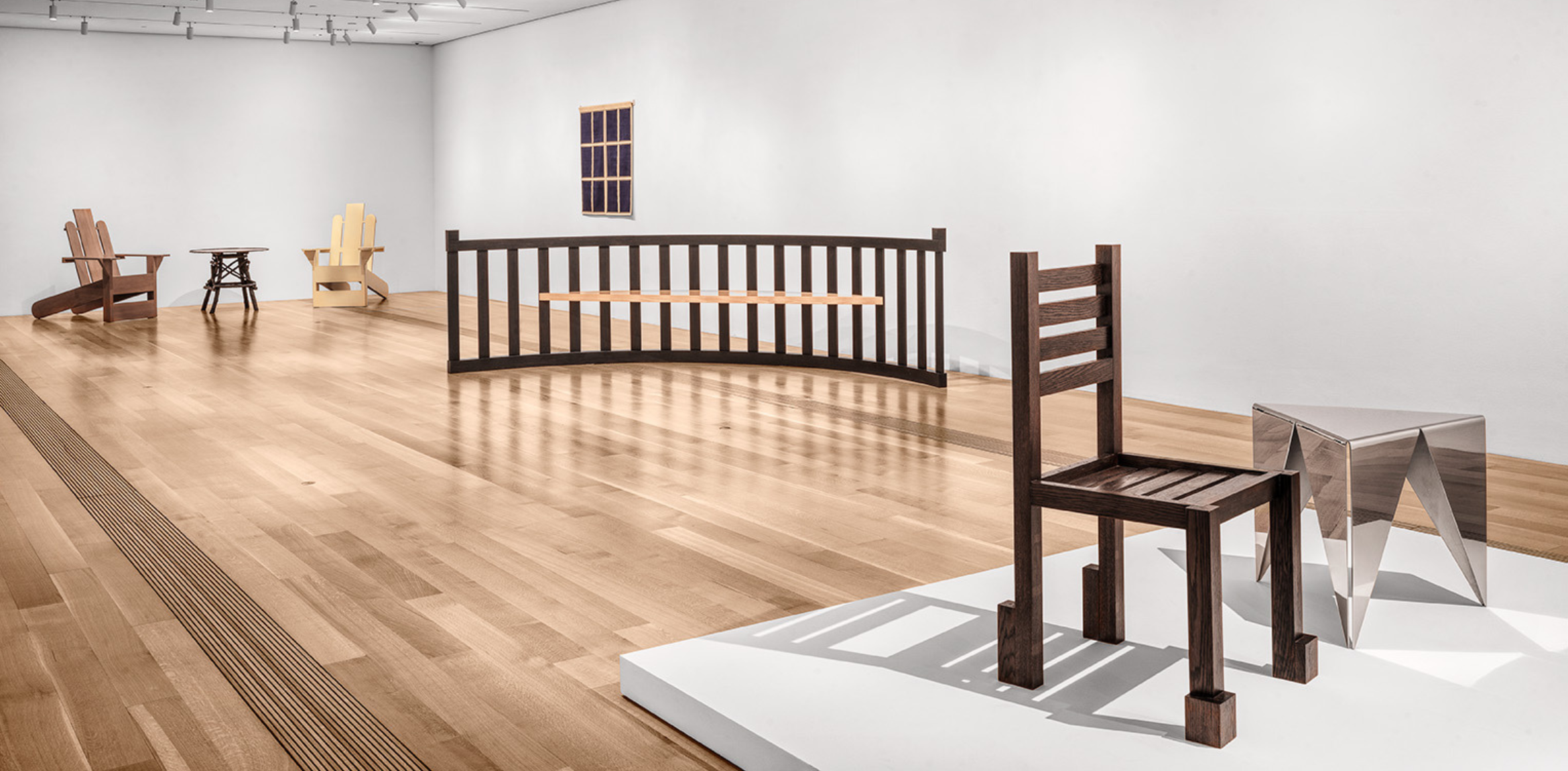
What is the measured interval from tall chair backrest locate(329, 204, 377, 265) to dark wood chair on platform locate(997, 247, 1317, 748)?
1098cm

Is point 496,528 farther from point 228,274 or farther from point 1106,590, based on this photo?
point 228,274

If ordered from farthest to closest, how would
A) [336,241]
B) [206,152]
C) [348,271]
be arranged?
[336,241]
[206,152]
[348,271]

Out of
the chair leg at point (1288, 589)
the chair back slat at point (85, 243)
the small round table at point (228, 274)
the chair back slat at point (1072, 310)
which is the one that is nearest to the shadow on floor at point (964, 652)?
the chair leg at point (1288, 589)

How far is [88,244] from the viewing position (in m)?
11.5

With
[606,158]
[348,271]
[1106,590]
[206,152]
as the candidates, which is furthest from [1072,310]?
[206,152]

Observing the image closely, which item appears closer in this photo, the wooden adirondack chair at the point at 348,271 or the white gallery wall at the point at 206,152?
the white gallery wall at the point at 206,152

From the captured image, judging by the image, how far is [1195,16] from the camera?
6.15 meters

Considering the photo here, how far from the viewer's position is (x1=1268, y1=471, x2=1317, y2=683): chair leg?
8.07 feet

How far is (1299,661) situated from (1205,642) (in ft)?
1.32

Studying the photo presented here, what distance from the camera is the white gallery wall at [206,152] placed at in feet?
40.3

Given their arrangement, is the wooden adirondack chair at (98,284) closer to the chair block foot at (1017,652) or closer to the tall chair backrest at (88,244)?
the tall chair backrest at (88,244)

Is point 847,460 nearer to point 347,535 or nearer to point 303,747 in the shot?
point 347,535

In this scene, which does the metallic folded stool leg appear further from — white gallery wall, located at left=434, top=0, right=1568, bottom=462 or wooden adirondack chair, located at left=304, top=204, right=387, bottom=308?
wooden adirondack chair, located at left=304, top=204, right=387, bottom=308

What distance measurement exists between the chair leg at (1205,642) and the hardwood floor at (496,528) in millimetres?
880
